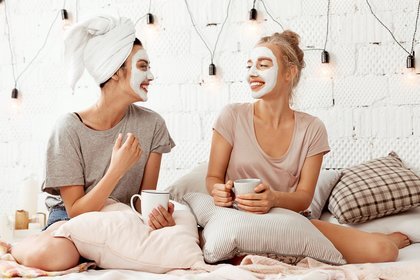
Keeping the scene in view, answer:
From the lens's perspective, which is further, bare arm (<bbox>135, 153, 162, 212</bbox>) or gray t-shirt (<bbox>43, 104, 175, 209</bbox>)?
bare arm (<bbox>135, 153, 162, 212</bbox>)

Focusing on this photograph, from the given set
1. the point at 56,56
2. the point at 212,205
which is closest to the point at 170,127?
the point at 56,56

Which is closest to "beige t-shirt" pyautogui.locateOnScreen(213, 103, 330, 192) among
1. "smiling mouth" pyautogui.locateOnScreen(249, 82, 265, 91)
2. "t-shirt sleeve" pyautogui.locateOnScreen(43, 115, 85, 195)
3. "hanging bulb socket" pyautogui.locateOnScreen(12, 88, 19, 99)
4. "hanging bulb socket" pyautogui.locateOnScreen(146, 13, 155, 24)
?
"smiling mouth" pyautogui.locateOnScreen(249, 82, 265, 91)

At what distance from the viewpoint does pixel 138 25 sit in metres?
2.81

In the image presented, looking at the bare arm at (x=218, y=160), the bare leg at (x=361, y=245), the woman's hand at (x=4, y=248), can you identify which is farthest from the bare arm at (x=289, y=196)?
the woman's hand at (x=4, y=248)

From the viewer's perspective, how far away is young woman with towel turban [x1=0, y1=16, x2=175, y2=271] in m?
1.83

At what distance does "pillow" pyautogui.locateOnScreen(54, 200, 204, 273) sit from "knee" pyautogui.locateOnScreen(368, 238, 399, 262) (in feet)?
1.61

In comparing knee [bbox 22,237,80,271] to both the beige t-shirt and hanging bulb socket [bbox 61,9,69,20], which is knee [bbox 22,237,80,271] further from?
hanging bulb socket [bbox 61,9,69,20]

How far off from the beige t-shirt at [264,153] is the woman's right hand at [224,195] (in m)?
0.30

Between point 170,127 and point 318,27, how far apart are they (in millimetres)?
782

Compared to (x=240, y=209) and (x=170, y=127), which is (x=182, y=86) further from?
(x=240, y=209)

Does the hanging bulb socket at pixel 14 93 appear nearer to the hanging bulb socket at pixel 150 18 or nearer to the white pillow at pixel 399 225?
the hanging bulb socket at pixel 150 18

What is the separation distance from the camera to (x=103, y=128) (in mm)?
1973

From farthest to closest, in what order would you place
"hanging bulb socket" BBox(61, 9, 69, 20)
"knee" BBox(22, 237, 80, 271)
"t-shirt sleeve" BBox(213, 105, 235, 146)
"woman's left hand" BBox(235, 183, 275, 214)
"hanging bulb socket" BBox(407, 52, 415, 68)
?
"hanging bulb socket" BBox(61, 9, 69, 20), "hanging bulb socket" BBox(407, 52, 415, 68), "t-shirt sleeve" BBox(213, 105, 235, 146), "woman's left hand" BBox(235, 183, 275, 214), "knee" BBox(22, 237, 80, 271)

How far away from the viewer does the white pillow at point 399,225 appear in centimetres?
200
